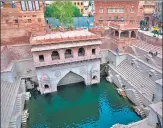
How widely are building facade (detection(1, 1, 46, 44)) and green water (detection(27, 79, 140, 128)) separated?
8832 millimetres

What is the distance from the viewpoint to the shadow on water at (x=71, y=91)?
2017 centimetres

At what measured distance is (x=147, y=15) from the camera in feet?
119

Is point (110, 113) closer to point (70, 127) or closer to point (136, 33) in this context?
point (70, 127)

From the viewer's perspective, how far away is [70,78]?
2255 cm

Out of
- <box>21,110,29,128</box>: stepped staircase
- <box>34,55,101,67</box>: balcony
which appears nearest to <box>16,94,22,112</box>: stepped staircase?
<box>21,110,29,128</box>: stepped staircase

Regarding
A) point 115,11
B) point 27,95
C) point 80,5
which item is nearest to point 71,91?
point 27,95

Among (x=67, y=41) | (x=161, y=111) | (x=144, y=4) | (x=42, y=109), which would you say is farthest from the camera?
(x=144, y=4)

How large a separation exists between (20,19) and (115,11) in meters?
18.0

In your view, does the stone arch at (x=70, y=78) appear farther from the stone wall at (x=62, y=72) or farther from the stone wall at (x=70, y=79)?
the stone wall at (x=62, y=72)

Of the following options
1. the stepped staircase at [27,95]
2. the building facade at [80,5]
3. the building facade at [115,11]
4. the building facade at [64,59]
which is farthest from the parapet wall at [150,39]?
the building facade at [80,5]

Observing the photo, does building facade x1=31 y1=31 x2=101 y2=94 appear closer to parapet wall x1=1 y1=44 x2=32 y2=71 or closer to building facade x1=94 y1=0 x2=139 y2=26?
parapet wall x1=1 y1=44 x2=32 y2=71

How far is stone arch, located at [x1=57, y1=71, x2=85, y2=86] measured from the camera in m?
22.1

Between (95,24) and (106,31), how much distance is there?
6.82 metres

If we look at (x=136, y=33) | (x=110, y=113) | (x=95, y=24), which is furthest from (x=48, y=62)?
(x=95, y=24)
